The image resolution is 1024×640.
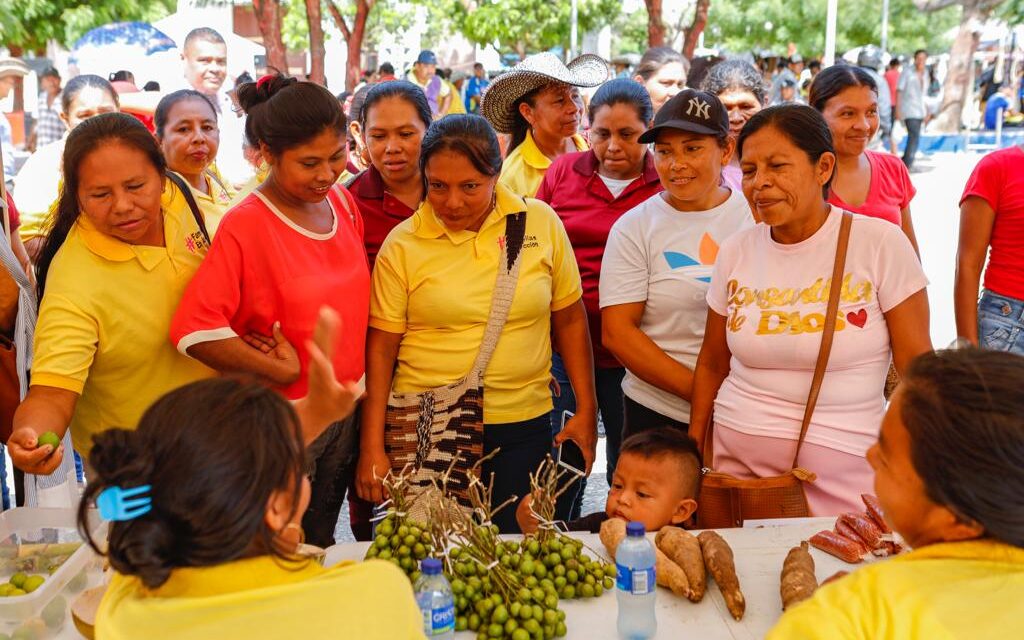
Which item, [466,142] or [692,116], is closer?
[466,142]

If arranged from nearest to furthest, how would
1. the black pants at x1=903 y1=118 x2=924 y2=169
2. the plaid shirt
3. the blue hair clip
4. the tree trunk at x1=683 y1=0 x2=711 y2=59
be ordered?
the blue hair clip < the plaid shirt < the tree trunk at x1=683 y1=0 x2=711 y2=59 < the black pants at x1=903 y1=118 x2=924 y2=169

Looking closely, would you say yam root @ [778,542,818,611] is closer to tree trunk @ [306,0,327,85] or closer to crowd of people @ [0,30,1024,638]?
crowd of people @ [0,30,1024,638]

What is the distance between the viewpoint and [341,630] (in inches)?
55.7

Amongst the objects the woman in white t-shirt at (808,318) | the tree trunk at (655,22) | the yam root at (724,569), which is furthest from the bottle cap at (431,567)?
the tree trunk at (655,22)

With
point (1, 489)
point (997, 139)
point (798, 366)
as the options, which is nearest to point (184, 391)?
point (798, 366)

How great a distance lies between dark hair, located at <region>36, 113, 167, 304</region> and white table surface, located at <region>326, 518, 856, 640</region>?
1.06 metres

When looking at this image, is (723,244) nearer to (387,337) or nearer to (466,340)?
(466,340)

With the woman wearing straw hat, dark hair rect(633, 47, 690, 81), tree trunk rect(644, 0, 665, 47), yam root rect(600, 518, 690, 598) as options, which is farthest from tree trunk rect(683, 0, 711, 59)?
yam root rect(600, 518, 690, 598)

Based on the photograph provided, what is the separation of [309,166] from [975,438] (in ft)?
6.05

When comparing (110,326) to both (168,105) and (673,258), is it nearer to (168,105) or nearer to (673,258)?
(673,258)

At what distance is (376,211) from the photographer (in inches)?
127

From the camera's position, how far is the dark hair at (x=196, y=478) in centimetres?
137

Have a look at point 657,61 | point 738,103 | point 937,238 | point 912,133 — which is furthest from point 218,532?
point 912,133

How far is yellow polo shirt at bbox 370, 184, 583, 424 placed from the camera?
284cm
